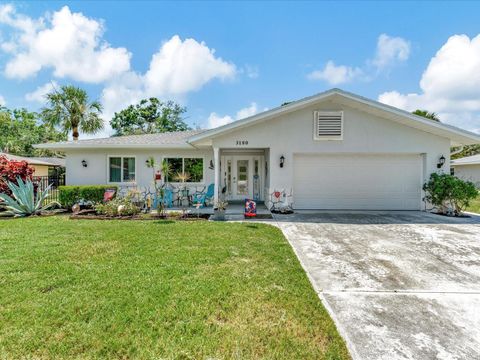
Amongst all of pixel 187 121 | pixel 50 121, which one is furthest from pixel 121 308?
pixel 187 121

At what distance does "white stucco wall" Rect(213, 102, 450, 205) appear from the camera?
33.3ft

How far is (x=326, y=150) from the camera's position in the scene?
10.2 metres

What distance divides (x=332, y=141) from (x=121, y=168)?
9653mm

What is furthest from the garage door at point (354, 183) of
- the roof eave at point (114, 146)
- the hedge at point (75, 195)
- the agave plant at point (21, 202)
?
the agave plant at point (21, 202)

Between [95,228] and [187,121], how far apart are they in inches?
1224

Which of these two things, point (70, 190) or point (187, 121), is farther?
point (187, 121)

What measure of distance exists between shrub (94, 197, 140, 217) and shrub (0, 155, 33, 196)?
4123mm

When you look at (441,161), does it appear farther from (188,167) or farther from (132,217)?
(132,217)

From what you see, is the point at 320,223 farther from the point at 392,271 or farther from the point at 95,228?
the point at 95,228

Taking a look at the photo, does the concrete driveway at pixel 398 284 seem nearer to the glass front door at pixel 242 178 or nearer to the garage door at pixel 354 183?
the garage door at pixel 354 183

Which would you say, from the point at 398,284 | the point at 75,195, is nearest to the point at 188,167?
the point at 75,195

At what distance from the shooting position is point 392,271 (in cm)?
445

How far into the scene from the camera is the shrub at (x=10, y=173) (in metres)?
10.2

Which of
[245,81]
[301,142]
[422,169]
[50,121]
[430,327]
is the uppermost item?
[245,81]
